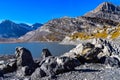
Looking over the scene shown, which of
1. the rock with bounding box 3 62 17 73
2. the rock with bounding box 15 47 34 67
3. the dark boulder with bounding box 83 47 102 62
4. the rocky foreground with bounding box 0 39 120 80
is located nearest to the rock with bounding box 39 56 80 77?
the rocky foreground with bounding box 0 39 120 80

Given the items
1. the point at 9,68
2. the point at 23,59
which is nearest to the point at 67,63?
the point at 23,59

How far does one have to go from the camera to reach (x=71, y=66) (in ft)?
153

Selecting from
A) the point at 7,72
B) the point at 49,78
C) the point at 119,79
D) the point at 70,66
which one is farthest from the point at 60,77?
the point at 7,72

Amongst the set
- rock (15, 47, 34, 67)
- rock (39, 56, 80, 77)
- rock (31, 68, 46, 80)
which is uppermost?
rock (15, 47, 34, 67)

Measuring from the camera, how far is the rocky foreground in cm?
4162

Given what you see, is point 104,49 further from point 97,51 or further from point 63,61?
point 63,61

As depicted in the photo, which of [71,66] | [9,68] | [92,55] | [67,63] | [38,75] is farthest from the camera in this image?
[92,55]

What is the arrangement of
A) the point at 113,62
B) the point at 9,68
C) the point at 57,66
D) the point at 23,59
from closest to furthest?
1. the point at 57,66
2. the point at 113,62
3. the point at 9,68
4. the point at 23,59

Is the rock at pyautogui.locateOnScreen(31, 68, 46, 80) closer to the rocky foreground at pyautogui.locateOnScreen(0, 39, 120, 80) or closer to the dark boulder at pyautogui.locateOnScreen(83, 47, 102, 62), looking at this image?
the rocky foreground at pyautogui.locateOnScreen(0, 39, 120, 80)

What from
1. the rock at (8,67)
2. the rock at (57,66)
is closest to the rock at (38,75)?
the rock at (57,66)

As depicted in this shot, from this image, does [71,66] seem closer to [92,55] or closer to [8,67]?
[92,55]

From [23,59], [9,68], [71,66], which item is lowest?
[71,66]

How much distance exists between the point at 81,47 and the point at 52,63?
19.3 metres

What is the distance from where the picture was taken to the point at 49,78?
39906mm
